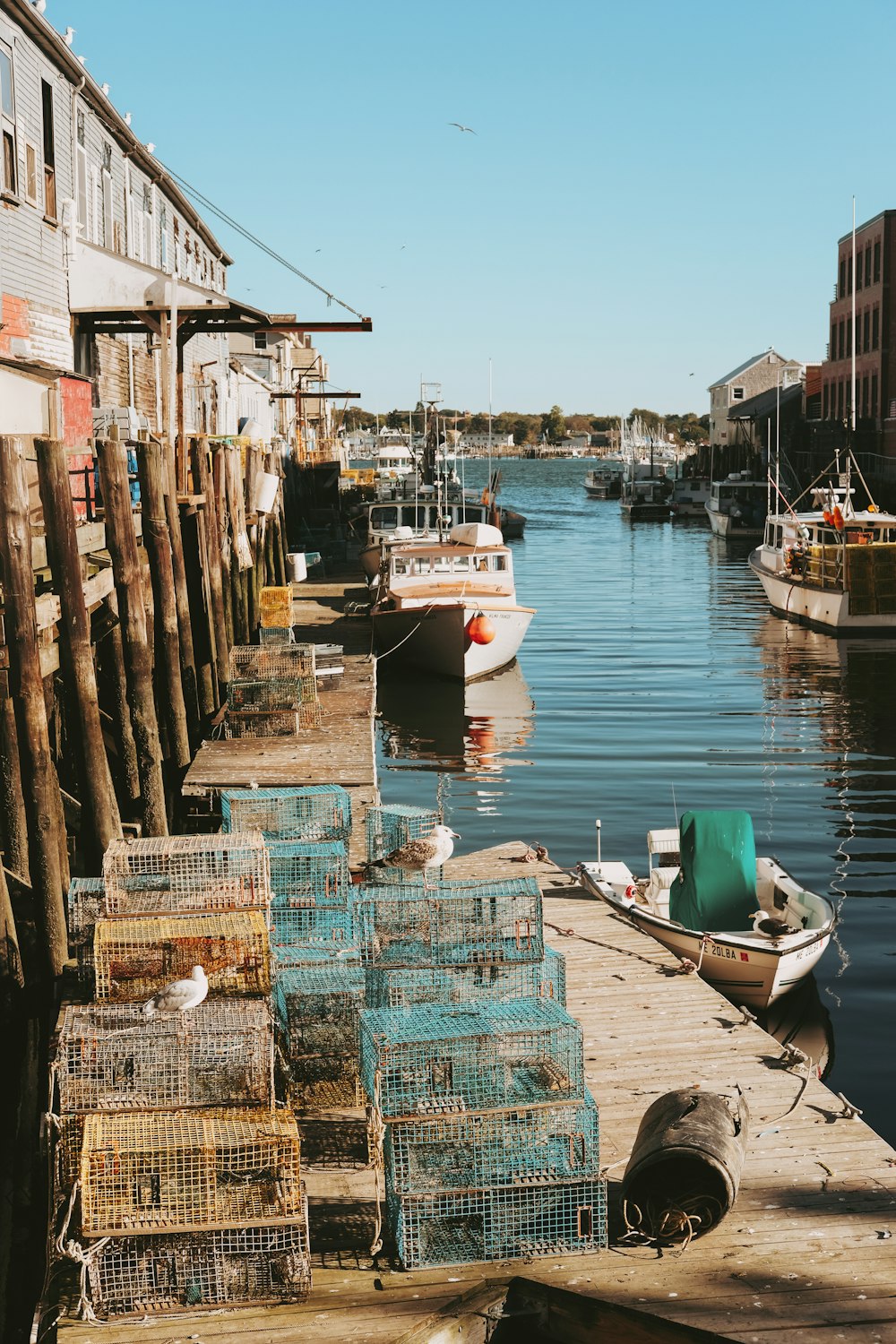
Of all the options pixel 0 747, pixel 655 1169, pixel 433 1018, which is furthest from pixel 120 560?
pixel 655 1169

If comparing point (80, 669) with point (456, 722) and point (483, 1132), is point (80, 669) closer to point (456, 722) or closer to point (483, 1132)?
point (483, 1132)

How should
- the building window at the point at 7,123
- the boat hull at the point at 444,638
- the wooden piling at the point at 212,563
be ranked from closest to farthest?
the building window at the point at 7,123 < the wooden piling at the point at 212,563 < the boat hull at the point at 444,638

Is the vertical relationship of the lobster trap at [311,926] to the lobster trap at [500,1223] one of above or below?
above

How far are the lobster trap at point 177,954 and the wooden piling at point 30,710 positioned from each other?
260 centimetres

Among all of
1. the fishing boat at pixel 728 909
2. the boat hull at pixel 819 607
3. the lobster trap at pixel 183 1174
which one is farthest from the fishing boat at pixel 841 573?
the lobster trap at pixel 183 1174

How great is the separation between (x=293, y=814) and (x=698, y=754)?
12.4 m

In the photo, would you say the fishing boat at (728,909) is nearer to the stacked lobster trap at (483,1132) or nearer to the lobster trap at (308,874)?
the lobster trap at (308,874)

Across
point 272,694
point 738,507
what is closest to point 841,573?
point 272,694

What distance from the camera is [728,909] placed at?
40.3 ft

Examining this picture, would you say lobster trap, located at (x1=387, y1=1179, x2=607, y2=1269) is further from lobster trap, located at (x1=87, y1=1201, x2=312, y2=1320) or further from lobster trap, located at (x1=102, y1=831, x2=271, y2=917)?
lobster trap, located at (x1=102, y1=831, x2=271, y2=917)

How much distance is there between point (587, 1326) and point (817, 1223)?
1343 millimetres

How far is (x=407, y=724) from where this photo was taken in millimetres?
25656

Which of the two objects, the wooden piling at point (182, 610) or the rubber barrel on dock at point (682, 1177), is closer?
the rubber barrel on dock at point (682, 1177)

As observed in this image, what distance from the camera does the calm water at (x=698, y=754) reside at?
14250 millimetres
